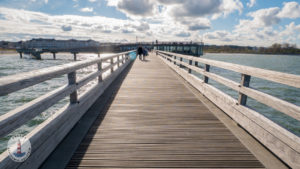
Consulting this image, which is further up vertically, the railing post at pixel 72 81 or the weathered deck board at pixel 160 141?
→ the railing post at pixel 72 81

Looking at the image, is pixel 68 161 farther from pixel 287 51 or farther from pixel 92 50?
pixel 287 51

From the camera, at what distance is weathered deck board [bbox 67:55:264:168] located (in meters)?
2.40

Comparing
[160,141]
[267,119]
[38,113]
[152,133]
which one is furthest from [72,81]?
[267,119]

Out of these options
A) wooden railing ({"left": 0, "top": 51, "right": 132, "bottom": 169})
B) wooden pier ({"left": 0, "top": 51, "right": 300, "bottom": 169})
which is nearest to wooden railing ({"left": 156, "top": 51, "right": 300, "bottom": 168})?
wooden pier ({"left": 0, "top": 51, "right": 300, "bottom": 169})

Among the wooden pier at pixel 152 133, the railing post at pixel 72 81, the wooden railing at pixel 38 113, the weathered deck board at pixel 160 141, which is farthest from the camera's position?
the railing post at pixel 72 81

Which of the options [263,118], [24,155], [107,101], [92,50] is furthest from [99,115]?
[92,50]

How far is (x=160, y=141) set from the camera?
2.89 metres

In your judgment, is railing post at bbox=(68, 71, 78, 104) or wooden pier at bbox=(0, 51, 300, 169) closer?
wooden pier at bbox=(0, 51, 300, 169)

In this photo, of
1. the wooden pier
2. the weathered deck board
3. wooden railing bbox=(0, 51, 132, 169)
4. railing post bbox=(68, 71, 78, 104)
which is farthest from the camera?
railing post bbox=(68, 71, 78, 104)

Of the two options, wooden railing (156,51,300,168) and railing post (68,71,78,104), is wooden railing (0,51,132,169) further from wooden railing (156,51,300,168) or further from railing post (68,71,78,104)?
wooden railing (156,51,300,168)

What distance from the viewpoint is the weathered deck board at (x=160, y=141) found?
2.40m

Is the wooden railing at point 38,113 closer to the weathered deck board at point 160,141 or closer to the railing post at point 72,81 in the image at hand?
the railing post at point 72,81

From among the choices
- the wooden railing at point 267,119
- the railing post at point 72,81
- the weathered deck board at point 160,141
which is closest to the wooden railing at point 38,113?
the railing post at point 72,81

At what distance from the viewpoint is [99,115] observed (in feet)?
13.0
